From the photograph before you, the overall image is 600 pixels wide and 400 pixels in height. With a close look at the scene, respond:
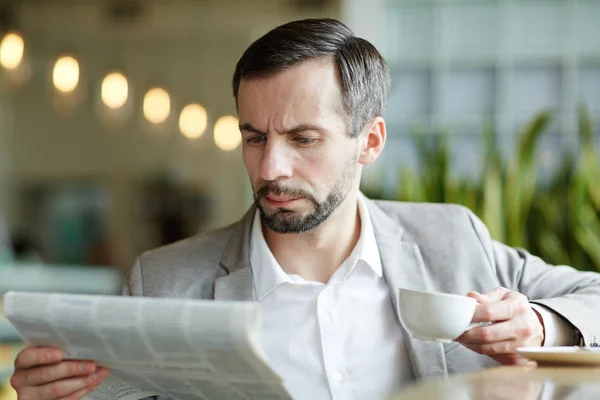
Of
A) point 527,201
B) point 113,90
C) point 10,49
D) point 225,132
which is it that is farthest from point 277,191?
point 225,132

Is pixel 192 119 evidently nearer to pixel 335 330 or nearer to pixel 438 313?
pixel 335 330

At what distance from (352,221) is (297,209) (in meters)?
0.25

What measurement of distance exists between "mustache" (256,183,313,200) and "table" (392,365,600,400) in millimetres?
553

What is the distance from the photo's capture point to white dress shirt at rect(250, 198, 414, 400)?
179 centimetres

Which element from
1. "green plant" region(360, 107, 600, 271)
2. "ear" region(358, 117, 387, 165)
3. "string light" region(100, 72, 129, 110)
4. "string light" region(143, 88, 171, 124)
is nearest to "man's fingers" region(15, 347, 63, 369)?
"ear" region(358, 117, 387, 165)

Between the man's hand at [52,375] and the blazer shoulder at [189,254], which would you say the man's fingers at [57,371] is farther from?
the blazer shoulder at [189,254]

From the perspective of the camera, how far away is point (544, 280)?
192cm

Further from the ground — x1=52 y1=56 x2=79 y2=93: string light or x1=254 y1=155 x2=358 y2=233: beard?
x1=52 y1=56 x2=79 y2=93: string light

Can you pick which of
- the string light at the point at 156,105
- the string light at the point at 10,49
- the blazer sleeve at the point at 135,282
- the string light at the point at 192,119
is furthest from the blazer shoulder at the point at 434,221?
the string light at the point at 192,119

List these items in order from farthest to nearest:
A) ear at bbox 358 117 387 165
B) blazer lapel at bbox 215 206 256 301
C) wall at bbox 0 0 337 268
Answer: wall at bbox 0 0 337 268 → ear at bbox 358 117 387 165 → blazer lapel at bbox 215 206 256 301

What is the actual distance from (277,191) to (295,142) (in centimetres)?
10

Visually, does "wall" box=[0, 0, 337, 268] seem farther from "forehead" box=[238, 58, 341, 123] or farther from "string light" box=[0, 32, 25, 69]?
"forehead" box=[238, 58, 341, 123]

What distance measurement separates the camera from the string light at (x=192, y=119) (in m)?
7.22

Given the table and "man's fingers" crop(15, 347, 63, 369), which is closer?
the table
